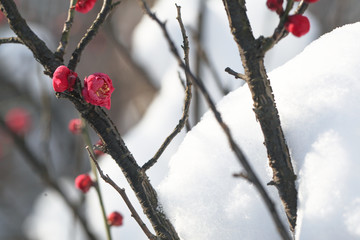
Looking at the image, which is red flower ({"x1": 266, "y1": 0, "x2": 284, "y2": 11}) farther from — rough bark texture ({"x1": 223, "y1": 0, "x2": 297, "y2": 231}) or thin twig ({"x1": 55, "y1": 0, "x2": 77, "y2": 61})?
thin twig ({"x1": 55, "y1": 0, "x2": 77, "y2": 61})

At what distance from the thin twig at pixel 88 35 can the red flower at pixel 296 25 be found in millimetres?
307

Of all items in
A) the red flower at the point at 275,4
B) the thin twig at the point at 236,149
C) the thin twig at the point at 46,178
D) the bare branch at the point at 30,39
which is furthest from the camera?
the thin twig at the point at 46,178

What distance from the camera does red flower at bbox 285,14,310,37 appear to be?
53 cm

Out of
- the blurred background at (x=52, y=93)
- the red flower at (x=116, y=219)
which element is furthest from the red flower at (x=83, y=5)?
the blurred background at (x=52, y=93)

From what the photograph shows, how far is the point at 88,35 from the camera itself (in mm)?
712

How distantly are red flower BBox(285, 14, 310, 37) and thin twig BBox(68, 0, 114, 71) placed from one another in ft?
1.01

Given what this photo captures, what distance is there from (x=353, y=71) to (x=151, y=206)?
34 centimetres

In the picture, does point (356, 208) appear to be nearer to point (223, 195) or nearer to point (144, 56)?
point (223, 195)

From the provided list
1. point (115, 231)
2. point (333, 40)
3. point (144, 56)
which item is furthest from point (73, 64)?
point (144, 56)

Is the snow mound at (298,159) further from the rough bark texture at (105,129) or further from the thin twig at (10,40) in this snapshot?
the thin twig at (10,40)

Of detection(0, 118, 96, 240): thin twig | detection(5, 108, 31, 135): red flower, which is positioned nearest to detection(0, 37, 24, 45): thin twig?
detection(0, 118, 96, 240): thin twig

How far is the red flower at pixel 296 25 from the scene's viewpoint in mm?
533

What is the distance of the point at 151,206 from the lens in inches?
27.1

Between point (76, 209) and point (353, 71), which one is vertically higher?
point (76, 209)
